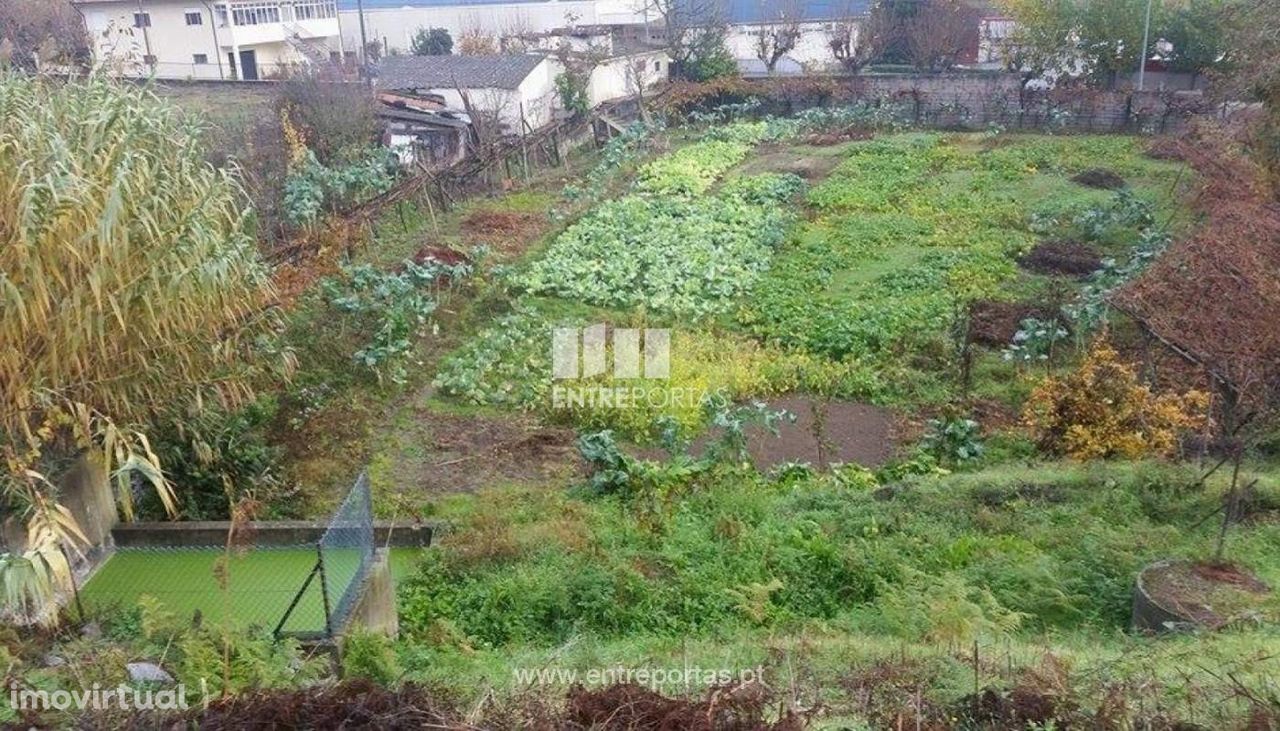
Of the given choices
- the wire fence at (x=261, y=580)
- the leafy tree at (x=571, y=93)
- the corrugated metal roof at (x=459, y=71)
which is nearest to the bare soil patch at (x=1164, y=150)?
the leafy tree at (x=571, y=93)

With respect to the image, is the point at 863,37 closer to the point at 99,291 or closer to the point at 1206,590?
the point at 1206,590

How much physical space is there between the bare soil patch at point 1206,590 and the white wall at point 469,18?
128 feet

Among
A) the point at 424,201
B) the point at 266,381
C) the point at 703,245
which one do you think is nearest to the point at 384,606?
the point at 266,381

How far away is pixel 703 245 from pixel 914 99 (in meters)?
12.6

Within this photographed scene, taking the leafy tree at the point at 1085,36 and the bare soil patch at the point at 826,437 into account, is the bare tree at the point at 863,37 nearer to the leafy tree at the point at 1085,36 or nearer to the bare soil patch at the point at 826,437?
the leafy tree at the point at 1085,36

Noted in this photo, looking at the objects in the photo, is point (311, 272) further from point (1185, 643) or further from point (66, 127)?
point (1185, 643)

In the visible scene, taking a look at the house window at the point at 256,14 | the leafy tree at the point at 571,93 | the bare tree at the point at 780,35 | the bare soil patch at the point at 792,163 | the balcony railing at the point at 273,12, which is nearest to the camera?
the bare soil patch at the point at 792,163

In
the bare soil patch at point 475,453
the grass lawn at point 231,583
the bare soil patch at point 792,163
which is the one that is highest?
the bare soil patch at point 792,163

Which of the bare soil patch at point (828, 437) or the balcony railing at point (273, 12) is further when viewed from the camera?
the balcony railing at point (273, 12)

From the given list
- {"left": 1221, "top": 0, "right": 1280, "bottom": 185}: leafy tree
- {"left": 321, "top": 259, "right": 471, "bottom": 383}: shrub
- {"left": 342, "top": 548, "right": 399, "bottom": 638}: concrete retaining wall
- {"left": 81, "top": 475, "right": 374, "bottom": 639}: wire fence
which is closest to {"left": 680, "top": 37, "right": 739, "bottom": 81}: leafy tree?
{"left": 1221, "top": 0, "right": 1280, "bottom": 185}: leafy tree

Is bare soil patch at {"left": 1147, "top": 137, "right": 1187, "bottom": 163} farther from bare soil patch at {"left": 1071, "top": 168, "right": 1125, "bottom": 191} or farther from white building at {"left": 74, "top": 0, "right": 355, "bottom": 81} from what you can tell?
white building at {"left": 74, "top": 0, "right": 355, "bottom": 81}

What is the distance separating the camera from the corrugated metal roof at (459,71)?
77.9ft

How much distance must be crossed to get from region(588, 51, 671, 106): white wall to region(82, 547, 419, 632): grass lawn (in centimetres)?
2079

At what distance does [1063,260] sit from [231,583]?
481 inches
